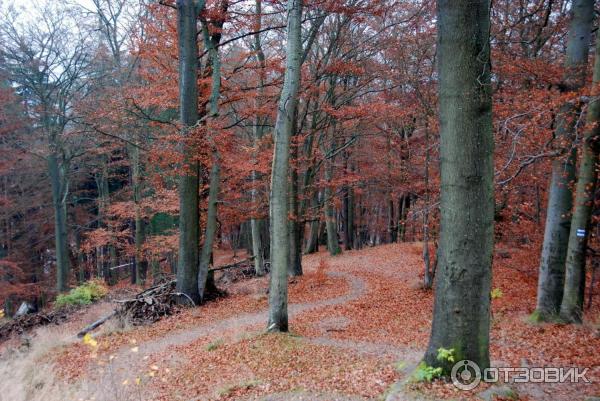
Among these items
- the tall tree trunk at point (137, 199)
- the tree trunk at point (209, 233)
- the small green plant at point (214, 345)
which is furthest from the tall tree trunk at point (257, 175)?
the small green plant at point (214, 345)

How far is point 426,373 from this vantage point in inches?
159

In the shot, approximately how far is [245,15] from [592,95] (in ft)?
29.4

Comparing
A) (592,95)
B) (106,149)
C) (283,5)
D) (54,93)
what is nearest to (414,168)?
(283,5)

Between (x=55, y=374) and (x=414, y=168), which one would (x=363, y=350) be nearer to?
(x=55, y=374)

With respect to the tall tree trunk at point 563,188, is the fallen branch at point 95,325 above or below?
below

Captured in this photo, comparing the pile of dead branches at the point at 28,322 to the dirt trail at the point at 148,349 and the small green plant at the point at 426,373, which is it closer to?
the dirt trail at the point at 148,349

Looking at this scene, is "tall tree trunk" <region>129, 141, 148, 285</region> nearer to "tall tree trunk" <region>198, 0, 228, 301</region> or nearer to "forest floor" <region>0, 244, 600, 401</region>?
"forest floor" <region>0, 244, 600, 401</region>

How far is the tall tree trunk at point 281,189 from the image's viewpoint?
7.51 meters

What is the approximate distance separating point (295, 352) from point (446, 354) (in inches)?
123

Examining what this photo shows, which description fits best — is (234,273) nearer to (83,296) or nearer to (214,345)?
(83,296)

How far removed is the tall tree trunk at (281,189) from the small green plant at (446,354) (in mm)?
3922

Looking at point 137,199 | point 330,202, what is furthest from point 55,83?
point 330,202

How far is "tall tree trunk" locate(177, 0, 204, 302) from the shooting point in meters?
11.0

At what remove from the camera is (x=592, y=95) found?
617 cm
